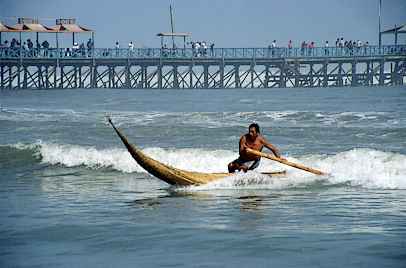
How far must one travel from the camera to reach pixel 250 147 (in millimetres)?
14625

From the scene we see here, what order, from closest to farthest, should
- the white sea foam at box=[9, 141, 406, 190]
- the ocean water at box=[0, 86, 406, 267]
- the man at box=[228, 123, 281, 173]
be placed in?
the ocean water at box=[0, 86, 406, 267], the man at box=[228, 123, 281, 173], the white sea foam at box=[9, 141, 406, 190]

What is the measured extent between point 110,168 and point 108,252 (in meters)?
10.4

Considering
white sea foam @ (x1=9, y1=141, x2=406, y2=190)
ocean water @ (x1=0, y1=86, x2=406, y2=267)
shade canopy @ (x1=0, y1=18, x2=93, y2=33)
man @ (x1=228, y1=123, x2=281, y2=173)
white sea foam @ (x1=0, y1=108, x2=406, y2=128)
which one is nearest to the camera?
ocean water @ (x1=0, y1=86, x2=406, y2=267)

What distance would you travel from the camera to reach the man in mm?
14469

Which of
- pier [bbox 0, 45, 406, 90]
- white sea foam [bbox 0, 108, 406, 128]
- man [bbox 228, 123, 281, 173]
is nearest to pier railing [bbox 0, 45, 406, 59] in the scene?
pier [bbox 0, 45, 406, 90]

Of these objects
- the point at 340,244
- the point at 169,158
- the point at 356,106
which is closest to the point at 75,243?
the point at 340,244

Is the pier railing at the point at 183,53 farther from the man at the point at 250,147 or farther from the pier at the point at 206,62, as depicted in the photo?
the man at the point at 250,147

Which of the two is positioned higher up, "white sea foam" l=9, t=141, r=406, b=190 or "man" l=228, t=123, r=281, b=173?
"man" l=228, t=123, r=281, b=173

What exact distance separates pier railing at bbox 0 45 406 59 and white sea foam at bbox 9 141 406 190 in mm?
36538

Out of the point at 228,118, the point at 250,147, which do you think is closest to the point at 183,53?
the point at 228,118

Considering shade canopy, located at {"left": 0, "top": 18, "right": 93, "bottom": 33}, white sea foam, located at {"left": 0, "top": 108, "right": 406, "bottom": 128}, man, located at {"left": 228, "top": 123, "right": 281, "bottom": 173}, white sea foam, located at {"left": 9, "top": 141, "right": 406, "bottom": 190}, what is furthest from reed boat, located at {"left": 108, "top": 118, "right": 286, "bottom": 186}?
shade canopy, located at {"left": 0, "top": 18, "right": 93, "bottom": 33}

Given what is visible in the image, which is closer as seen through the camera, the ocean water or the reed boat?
the ocean water

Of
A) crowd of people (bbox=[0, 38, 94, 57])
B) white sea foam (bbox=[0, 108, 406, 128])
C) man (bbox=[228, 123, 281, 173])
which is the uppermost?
crowd of people (bbox=[0, 38, 94, 57])

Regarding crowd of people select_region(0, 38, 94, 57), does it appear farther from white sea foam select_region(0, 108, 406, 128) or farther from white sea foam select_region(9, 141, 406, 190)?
white sea foam select_region(9, 141, 406, 190)
